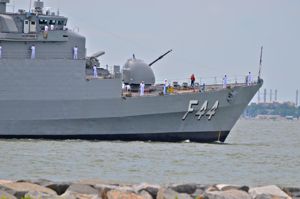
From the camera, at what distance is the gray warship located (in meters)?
36.6

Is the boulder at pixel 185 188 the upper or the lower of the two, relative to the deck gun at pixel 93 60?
lower

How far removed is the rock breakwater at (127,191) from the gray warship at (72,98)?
19175 millimetres

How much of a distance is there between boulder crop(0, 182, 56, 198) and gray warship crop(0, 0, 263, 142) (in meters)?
20.1

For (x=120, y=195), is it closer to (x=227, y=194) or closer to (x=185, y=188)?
(x=227, y=194)

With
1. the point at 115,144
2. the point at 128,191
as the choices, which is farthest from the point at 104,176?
the point at 115,144

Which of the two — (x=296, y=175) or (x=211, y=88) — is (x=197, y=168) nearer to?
(x=296, y=175)

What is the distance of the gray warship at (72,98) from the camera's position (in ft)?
120

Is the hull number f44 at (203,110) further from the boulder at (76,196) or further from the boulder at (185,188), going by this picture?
the boulder at (76,196)

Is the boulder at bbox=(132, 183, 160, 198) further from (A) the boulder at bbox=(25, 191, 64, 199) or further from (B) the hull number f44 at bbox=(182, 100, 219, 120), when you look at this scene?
(B) the hull number f44 at bbox=(182, 100, 219, 120)

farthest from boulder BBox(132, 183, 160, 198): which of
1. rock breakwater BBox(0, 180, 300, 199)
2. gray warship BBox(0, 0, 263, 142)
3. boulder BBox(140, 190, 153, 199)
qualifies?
gray warship BBox(0, 0, 263, 142)

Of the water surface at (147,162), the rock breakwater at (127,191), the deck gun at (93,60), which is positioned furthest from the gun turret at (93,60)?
the rock breakwater at (127,191)

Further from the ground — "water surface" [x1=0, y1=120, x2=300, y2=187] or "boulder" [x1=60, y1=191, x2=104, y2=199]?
"boulder" [x1=60, y1=191, x2=104, y2=199]

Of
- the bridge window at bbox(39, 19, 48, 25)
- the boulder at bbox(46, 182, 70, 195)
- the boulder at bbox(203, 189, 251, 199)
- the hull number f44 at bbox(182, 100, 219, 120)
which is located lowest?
the boulder at bbox(46, 182, 70, 195)

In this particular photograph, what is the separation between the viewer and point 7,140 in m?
35.9
